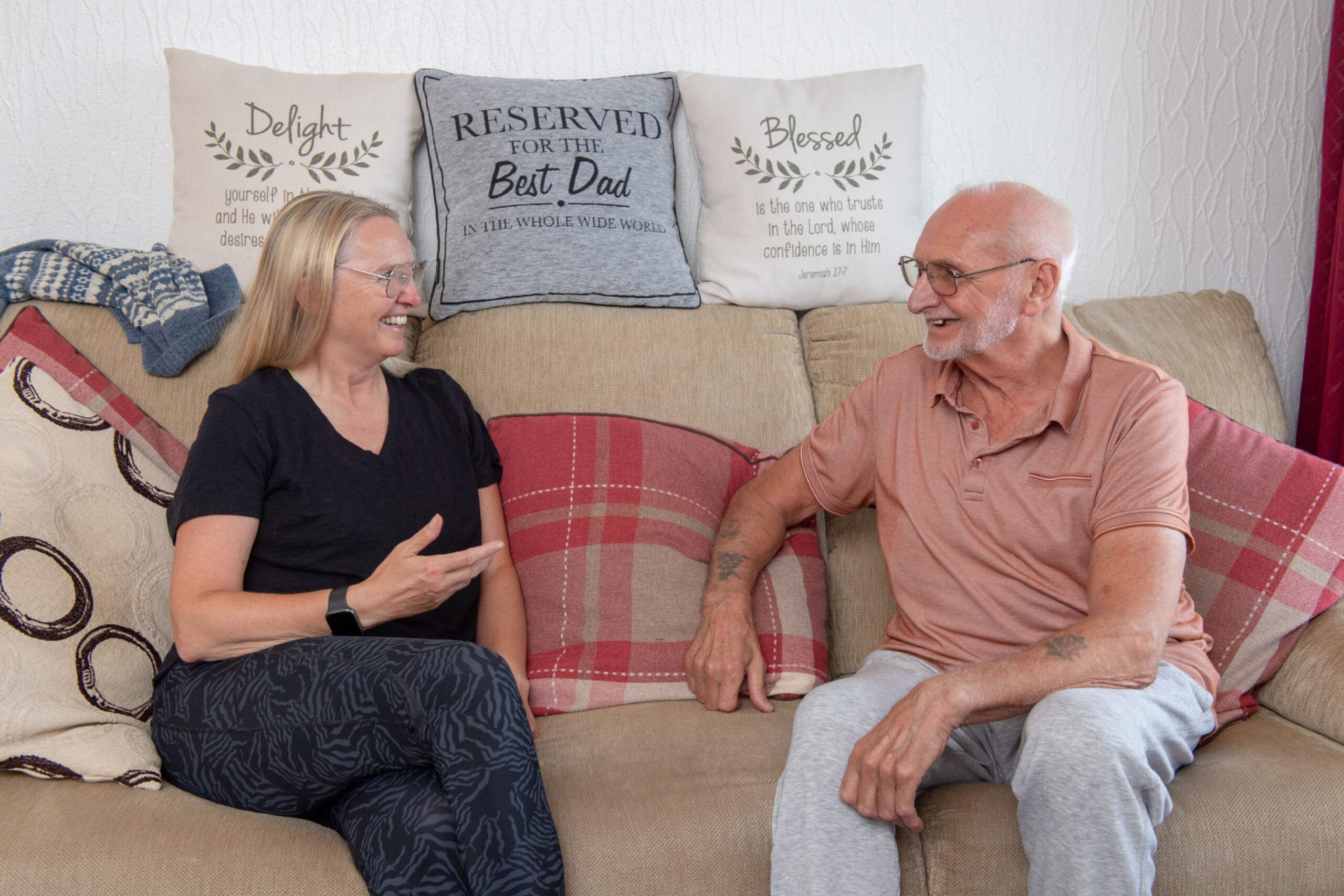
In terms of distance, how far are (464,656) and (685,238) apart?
1.26 metres

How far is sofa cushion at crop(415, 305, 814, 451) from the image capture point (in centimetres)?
188

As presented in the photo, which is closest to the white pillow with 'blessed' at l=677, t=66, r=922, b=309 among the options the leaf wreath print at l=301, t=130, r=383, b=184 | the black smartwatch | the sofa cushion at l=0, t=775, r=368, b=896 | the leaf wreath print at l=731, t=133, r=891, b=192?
the leaf wreath print at l=731, t=133, r=891, b=192

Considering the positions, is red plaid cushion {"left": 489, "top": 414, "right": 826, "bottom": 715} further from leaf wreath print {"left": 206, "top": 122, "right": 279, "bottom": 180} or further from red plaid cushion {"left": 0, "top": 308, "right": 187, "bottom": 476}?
leaf wreath print {"left": 206, "top": 122, "right": 279, "bottom": 180}

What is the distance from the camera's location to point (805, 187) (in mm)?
2123

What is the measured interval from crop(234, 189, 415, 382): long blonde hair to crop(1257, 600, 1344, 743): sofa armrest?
4.96 ft

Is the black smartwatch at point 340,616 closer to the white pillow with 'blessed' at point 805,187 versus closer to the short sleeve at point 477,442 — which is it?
the short sleeve at point 477,442

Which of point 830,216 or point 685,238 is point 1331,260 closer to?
point 830,216

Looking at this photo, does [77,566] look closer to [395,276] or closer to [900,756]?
[395,276]

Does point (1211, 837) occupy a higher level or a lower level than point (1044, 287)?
lower

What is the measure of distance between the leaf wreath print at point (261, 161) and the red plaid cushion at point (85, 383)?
475 millimetres

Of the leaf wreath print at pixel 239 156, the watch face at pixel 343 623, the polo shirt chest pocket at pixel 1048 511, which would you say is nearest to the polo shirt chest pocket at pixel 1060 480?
the polo shirt chest pocket at pixel 1048 511

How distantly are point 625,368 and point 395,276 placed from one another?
0.49 m

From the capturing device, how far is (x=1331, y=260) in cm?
230

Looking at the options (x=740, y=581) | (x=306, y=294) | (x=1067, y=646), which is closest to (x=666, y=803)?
(x=740, y=581)
